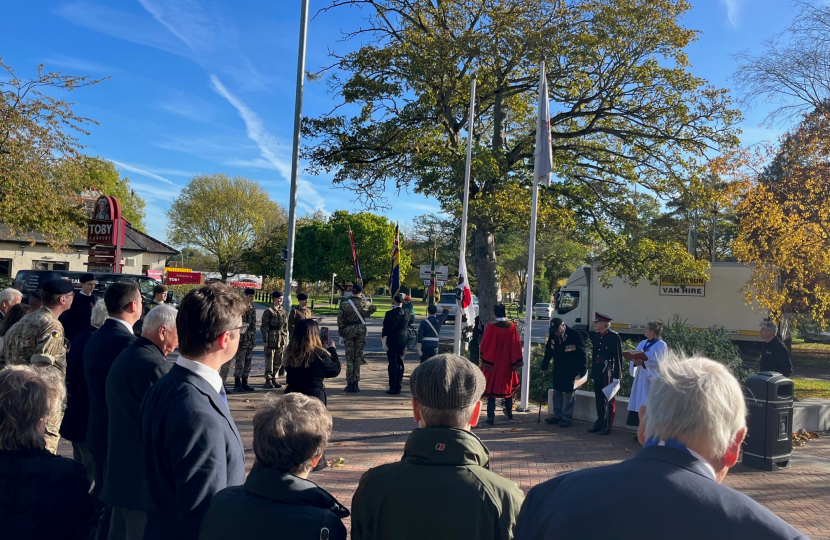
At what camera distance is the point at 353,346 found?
11.1 metres

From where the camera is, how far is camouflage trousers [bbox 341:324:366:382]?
11.0 metres

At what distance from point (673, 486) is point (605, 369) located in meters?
7.67

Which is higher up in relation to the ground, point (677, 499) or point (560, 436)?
point (677, 499)

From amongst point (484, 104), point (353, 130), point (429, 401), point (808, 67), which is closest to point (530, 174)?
point (484, 104)

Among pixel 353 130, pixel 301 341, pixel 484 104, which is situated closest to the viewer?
pixel 301 341

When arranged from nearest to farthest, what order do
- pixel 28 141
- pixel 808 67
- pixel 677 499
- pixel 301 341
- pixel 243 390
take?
pixel 677 499 → pixel 301 341 → pixel 243 390 → pixel 808 67 → pixel 28 141

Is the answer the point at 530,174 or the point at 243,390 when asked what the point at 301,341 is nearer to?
the point at 243,390

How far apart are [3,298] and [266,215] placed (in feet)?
146

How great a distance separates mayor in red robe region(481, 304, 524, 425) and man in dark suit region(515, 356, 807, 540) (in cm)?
718

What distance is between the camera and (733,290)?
2062cm

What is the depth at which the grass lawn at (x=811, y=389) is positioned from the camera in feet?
42.4

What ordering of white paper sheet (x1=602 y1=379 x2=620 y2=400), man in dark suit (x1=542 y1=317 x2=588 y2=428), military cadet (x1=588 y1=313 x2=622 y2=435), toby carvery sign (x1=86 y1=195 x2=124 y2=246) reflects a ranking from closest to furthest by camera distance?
white paper sheet (x1=602 y1=379 x2=620 y2=400), military cadet (x1=588 y1=313 x2=622 y2=435), man in dark suit (x1=542 y1=317 x2=588 y2=428), toby carvery sign (x1=86 y1=195 x2=124 y2=246)

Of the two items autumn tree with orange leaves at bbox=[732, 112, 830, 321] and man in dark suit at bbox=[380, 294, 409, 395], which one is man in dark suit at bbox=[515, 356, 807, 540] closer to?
man in dark suit at bbox=[380, 294, 409, 395]

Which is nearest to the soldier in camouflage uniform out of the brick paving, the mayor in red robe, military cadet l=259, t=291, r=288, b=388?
the brick paving
